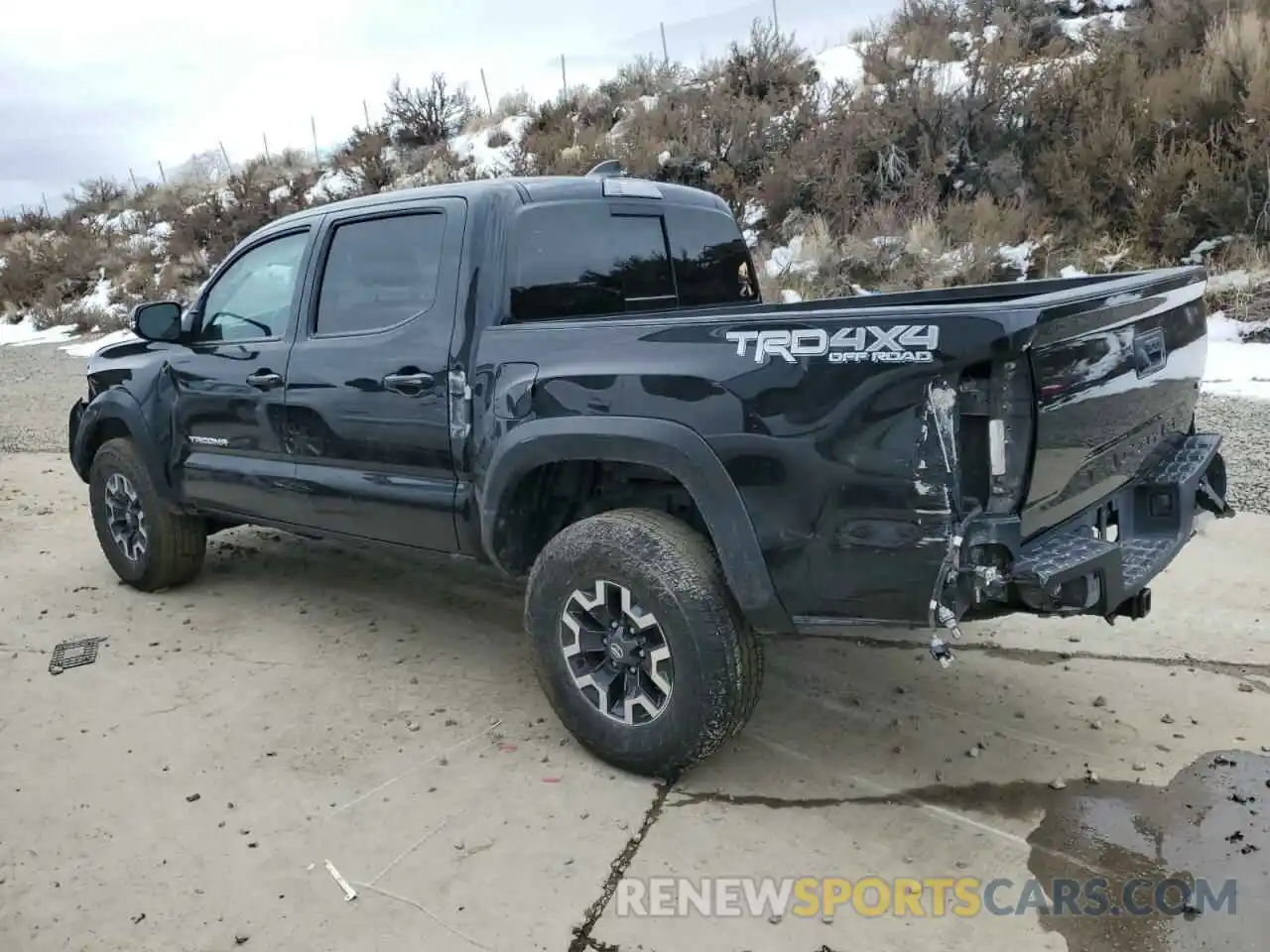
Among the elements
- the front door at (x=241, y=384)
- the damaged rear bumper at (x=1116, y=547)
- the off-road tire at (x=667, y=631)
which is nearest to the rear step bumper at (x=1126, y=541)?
the damaged rear bumper at (x=1116, y=547)

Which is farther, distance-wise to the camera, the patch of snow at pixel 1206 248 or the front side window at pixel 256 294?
the patch of snow at pixel 1206 248

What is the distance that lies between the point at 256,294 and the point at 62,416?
7404mm

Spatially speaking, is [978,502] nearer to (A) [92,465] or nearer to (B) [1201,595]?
(B) [1201,595]

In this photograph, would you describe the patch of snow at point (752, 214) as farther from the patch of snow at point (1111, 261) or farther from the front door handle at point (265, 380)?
the front door handle at point (265, 380)

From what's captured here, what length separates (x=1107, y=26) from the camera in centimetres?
1485

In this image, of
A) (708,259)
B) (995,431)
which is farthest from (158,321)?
(995,431)

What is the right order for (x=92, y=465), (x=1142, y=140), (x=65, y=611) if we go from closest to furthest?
(x=65, y=611) → (x=92, y=465) → (x=1142, y=140)

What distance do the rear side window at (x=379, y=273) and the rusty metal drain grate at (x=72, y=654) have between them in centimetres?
179

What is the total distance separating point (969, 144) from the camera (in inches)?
511

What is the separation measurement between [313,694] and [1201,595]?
3796 mm

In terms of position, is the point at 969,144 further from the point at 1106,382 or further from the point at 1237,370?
the point at 1106,382

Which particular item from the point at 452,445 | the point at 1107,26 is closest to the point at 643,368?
the point at 452,445

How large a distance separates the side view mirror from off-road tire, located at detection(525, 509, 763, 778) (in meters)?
2.47

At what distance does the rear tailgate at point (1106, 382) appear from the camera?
2.54 m
